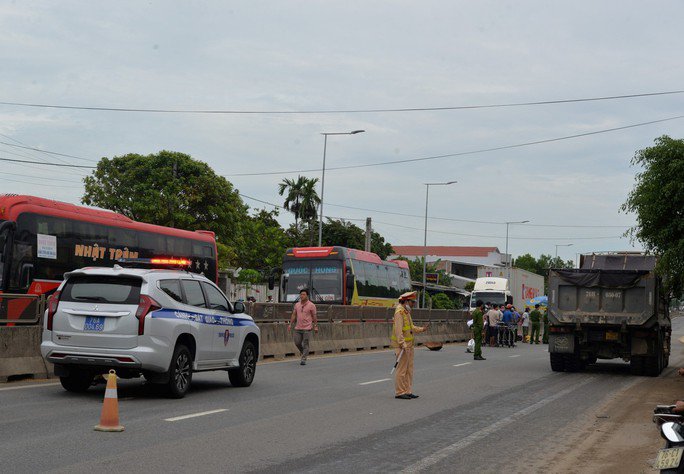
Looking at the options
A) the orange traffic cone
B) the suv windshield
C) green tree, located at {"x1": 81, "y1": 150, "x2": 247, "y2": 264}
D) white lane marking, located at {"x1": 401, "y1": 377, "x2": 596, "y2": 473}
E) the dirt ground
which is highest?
green tree, located at {"x1": 81, "y1": 150, "x2": 247, "y2": 264}

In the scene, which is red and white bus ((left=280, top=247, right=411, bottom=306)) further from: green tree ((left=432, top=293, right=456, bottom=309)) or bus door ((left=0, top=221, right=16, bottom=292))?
green tree ((left=432, top=293, right=456, bottom=309))

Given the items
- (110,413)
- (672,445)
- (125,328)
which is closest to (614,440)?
(672,445)

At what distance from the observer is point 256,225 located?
77500 mm

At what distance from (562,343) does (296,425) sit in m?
12.5

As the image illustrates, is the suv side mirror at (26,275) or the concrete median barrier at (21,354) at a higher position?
the suv side mirror at (26,275)

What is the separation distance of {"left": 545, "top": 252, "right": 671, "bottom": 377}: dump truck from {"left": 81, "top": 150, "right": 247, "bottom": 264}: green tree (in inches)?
1606

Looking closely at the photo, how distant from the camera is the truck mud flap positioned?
21875 millimetres

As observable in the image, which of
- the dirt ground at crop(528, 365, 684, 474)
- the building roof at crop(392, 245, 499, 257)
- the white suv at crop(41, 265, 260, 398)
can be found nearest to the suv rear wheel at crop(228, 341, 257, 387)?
the white suv at crop(41, 265, 260, 398)

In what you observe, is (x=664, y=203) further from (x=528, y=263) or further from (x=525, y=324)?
(x=528, y=263)

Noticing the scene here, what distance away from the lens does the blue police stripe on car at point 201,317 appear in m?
12.8

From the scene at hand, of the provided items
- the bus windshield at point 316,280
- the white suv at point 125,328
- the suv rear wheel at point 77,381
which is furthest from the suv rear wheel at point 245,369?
the bus windshield at point 316,280

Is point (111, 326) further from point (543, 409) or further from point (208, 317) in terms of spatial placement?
point (543, 409)

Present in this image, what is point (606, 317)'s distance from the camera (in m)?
21.8

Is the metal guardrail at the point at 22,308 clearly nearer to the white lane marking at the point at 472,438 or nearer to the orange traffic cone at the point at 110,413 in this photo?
the orange traffic cone at the point at 110,413
